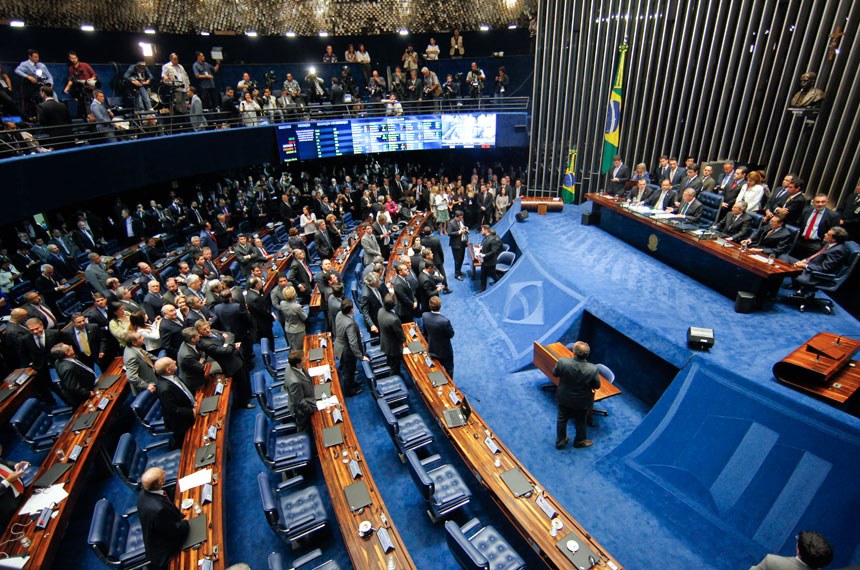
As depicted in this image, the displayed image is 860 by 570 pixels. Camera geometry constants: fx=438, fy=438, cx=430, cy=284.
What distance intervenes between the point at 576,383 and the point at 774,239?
438 cm

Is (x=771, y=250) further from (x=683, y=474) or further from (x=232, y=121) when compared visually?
(x=232, y=121)

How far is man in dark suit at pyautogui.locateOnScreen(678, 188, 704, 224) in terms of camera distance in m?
8.25

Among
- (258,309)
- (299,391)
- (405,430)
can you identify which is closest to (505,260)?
(258,309)

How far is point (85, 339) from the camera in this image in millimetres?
6828

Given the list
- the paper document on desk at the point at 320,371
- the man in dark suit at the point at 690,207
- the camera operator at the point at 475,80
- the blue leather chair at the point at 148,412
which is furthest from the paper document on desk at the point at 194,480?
the camera operator at the point at 475,80

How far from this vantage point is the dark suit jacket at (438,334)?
6211 mm

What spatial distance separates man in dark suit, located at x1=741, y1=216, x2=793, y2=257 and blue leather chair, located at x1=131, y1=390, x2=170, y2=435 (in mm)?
8797

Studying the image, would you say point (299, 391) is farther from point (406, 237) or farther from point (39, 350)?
point (406, 237)

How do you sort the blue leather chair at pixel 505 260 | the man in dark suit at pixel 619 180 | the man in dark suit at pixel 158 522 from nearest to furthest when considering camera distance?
1. the man in dark suit at pixel 158 522
2. the blue leather chair at pixel 505 260
3. the man in dark suit at pixel 619 180

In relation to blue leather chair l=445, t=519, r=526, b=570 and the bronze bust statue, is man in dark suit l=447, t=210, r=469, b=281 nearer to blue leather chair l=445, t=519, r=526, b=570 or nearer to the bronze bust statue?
the bronze bust statue

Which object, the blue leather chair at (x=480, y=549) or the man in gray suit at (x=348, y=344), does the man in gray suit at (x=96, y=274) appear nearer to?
the man in gray suit at (x=348, y=344)

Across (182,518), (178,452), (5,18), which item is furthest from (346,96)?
(182,518)

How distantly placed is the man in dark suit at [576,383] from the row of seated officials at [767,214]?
12.2ft

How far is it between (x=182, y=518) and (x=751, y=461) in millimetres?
5681
